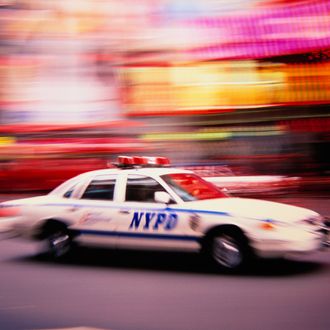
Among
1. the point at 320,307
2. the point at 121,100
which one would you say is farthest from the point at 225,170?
the point at 320,307

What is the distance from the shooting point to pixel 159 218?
8.13 metres

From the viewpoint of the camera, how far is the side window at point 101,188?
8.64 metres

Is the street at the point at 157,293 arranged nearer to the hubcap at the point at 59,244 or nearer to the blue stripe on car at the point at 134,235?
the hubcap at the point at 59,244

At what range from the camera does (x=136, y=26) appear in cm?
2045

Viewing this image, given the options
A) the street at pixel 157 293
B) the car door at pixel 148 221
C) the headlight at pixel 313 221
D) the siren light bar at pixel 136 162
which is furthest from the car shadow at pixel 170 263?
the siren light bar at pixel 136 162

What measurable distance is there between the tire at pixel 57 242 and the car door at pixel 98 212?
21 cm

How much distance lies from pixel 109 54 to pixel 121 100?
1.45 metres

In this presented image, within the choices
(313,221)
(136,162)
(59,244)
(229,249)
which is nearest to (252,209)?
(229,249)

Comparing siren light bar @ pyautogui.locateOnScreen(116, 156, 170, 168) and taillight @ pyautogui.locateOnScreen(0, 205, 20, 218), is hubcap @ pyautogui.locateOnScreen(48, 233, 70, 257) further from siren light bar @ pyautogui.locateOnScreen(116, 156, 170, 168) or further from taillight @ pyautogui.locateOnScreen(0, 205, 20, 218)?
siren light bar @ pyautogui.locateOnScreen(116, 156, 170, 168)

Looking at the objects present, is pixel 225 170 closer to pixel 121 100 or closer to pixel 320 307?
pixel 121 100

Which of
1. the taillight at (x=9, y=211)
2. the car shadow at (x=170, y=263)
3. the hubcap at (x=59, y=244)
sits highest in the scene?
the taillight at (x=9, y=211)

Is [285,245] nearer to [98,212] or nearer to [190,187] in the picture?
[190,187]

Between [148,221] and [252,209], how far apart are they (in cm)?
125

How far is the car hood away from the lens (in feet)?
25.5
